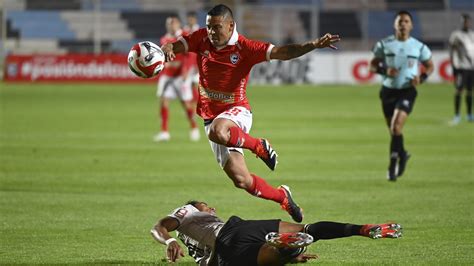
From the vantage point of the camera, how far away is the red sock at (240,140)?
34.0 ft

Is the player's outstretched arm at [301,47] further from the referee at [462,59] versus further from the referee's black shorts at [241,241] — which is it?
the referee at [462,59]

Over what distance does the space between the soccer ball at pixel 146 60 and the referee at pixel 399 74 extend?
629cm

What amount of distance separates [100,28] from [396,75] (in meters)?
34.1

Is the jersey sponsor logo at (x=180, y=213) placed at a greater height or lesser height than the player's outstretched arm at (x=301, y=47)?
lesser

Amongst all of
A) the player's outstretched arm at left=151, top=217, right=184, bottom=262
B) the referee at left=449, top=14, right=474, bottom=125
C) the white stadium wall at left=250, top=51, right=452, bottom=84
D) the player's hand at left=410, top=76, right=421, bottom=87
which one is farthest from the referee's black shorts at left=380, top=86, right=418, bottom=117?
the white stadium wall at left=250, top=51, right=452, bottom=84

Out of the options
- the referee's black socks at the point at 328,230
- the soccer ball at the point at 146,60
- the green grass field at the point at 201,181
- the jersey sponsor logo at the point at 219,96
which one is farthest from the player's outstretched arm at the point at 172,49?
the referee's black socks at the point at 328,230

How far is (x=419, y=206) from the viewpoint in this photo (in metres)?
13.1

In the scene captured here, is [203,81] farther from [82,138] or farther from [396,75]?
[82,138]

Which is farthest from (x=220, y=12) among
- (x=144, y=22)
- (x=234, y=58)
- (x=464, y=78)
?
(x=144, y=22)

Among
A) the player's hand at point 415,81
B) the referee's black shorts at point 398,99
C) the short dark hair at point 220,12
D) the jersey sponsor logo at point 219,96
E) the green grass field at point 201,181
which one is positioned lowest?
the green grass field at point 201,181

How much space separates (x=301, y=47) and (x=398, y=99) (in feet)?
20.4

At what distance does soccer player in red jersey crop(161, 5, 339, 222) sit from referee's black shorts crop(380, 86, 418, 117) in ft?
17.8

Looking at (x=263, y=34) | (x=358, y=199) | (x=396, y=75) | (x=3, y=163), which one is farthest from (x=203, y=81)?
(x=263, y=34)

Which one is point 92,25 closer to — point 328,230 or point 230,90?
point 230,90
